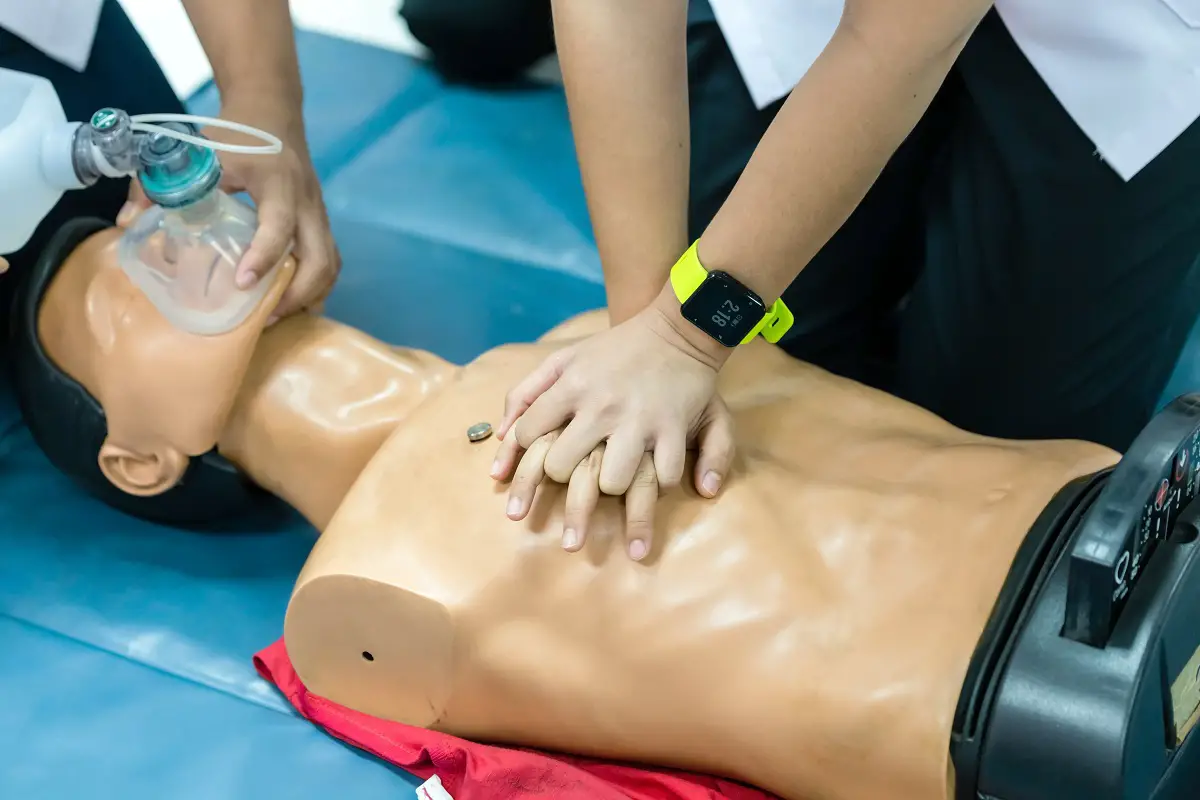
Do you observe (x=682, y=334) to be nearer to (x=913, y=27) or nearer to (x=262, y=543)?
(x=913, y=27)

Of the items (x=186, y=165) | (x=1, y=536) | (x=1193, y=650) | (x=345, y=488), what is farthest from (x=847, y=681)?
(x=1, y=536)

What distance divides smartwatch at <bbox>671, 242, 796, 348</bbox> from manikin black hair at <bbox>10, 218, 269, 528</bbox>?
554mm

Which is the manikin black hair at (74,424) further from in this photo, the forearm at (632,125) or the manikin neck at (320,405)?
the forearm at (632,125)

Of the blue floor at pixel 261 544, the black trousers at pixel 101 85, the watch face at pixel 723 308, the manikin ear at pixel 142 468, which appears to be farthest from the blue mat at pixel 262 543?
the watch face at pixel 723 308

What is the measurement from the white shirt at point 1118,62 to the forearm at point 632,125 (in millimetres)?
194

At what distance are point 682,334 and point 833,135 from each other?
0.21m

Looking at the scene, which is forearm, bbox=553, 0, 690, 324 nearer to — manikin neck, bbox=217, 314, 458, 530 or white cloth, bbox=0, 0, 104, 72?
manikin neck, bbox=217, 314, 458, 530

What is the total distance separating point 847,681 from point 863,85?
0.45m

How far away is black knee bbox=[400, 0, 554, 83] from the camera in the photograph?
1.92 metres

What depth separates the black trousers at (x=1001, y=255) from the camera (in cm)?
107

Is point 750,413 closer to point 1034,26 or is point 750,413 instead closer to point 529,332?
point 1034,26

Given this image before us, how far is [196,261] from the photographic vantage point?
112 centimetres

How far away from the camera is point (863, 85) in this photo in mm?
822

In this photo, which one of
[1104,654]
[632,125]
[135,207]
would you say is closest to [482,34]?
[135,207]
